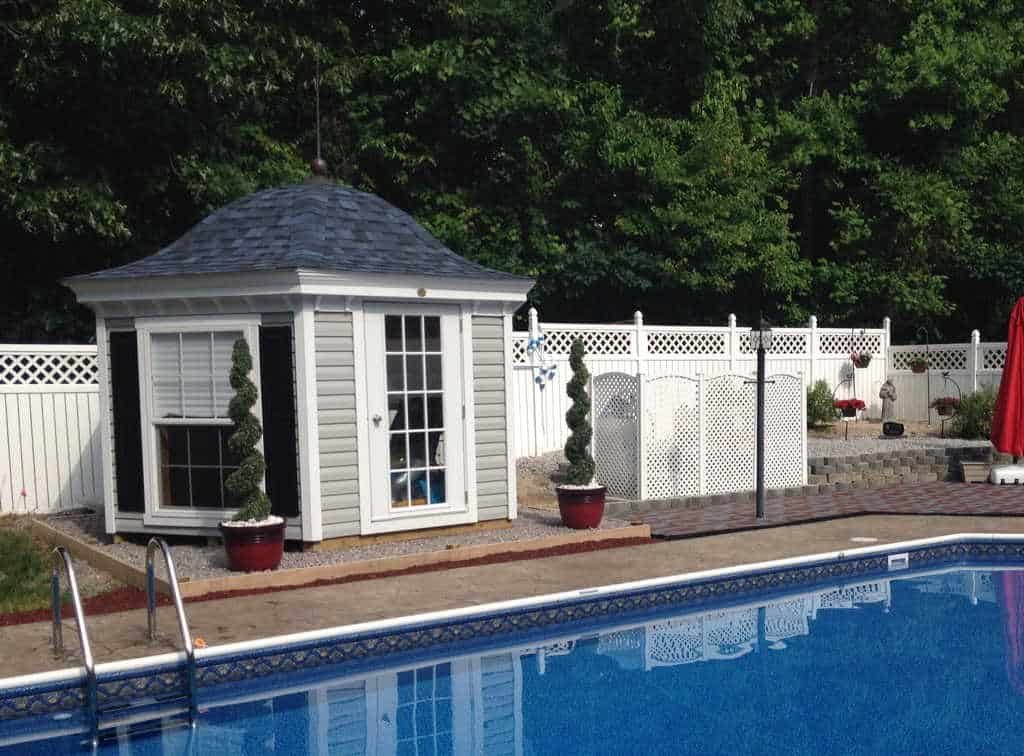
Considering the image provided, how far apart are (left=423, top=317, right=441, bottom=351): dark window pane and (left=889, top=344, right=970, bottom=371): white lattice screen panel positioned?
12.9 metres

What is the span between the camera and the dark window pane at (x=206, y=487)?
29.8 ft

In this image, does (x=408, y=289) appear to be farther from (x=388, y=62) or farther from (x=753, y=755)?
(x=388, y=62)

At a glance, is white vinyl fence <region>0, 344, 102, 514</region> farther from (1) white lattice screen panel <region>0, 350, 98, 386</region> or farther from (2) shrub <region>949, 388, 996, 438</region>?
(2) shrub <region>949, 388, 996, 438</region>

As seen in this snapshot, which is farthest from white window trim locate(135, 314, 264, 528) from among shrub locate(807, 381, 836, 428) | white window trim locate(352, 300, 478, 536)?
A: shrub locate(807, 381, 836, 428)

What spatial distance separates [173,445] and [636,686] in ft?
15.7

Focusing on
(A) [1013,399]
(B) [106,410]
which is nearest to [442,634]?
(B) [106,410]

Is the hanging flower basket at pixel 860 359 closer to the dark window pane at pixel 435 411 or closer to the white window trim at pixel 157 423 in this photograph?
the dark window pane at pixel 435 411

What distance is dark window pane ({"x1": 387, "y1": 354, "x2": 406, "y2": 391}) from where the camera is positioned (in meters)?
9.32

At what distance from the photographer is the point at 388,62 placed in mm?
18469

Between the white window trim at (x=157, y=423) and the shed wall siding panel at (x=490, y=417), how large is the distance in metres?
2.07

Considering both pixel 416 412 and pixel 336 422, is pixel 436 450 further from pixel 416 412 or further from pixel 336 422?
pixel 336 422

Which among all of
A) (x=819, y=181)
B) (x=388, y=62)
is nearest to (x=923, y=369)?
(x=819, y=181)

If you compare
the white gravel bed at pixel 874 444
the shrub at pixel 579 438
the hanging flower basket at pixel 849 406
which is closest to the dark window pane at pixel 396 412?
the shrub at pixel 579 438

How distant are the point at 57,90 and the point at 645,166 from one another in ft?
33.1
